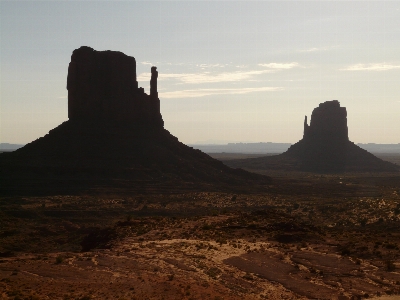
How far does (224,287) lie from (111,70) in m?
68.2

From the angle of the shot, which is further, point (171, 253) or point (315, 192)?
point (315, 192)

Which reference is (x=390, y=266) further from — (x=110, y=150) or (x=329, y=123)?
(x=329, y=123)

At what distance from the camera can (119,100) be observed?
282ft

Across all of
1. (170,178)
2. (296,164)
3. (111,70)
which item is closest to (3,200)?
(170,178)

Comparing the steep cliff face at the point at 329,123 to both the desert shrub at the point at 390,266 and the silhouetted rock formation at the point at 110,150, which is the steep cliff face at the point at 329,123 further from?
the desert shrub at the point at 390,266

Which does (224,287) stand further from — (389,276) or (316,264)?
(389,276)

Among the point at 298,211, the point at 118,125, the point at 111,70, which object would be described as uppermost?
the point at 111,70

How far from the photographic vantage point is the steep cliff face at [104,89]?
3319 inches

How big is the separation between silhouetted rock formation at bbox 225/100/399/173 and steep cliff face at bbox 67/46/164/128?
72.1 meters

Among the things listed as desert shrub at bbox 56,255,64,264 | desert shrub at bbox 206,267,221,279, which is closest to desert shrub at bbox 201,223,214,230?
desert shrub at bbox 206,267,221,279

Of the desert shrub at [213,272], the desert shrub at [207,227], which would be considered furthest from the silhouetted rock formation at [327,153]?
the desert shrub at [213,272]

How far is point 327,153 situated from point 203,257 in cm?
13031

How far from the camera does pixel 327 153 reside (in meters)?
152

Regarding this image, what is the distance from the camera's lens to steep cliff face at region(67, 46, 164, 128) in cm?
8431
